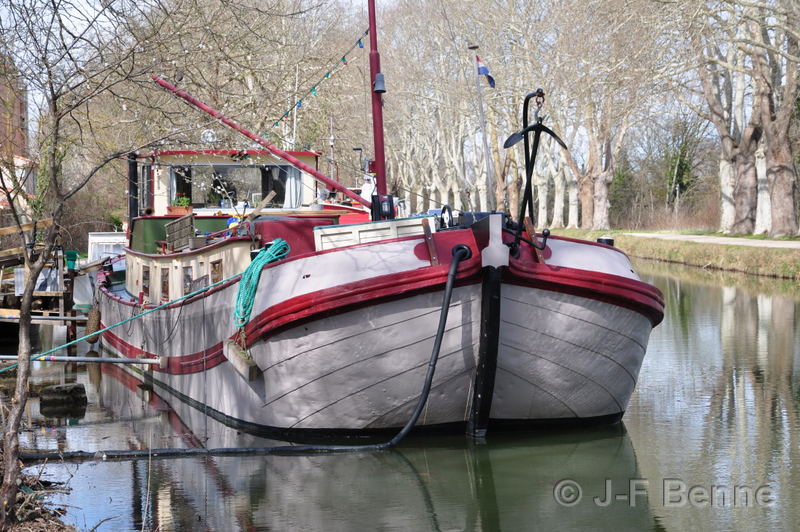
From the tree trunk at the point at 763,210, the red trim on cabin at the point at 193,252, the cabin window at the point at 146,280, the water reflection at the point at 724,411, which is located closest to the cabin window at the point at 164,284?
the red trim on cabin at the point at 193,252

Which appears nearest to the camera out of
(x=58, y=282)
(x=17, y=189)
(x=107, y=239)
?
(x=17, y=189)

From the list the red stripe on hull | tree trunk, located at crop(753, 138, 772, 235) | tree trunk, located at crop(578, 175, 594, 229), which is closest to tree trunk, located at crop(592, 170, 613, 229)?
tree trunk, located at crop(578, 175, 594, 229)

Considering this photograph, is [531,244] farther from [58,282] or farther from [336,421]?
[58,282]

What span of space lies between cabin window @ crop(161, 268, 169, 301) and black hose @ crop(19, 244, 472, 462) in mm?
3821

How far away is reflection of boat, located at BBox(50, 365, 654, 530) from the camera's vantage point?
704 cm

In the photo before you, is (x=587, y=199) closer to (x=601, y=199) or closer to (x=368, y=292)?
(x=601, y=199)

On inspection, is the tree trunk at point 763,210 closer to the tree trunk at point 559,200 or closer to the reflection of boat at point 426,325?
the tree trunk at point 559,200

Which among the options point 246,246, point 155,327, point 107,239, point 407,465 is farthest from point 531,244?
point 107,239

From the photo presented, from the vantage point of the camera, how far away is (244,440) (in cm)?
948

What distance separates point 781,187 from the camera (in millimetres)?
29250

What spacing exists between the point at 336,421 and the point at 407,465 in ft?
2.66

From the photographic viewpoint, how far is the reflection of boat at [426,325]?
27.0 ft

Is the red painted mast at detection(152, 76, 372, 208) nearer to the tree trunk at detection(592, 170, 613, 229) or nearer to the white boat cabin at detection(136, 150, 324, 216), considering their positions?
the white boat cabin at detection(136, 150, 324, 216)

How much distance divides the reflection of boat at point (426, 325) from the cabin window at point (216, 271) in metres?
0.64
